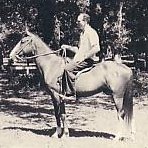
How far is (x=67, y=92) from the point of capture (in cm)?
1234

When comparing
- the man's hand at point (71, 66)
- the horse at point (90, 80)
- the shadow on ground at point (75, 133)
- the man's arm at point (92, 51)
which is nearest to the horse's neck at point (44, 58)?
the horse at point (90, 80)

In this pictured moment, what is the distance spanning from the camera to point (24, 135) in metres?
12.5

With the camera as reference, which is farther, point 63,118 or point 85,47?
point 63,118

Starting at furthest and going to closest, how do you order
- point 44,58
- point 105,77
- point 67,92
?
1. point 44,58
2. point 67,92
3. point 105,77

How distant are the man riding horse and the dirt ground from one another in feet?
3.35

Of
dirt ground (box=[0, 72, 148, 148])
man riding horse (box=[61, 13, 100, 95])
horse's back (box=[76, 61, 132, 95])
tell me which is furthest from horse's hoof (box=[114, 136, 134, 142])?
man riding horse (box=[61, 13, 100, 95])

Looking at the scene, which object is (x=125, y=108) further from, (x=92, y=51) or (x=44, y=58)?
(x=44, y=58)

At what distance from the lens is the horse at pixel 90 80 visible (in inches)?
472

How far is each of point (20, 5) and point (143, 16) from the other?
386 inches

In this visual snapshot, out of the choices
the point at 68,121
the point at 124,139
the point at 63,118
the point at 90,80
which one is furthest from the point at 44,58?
the point at 68,121

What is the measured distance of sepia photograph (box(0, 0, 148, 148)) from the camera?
39.0ft

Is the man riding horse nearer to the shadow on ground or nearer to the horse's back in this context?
the horse's back

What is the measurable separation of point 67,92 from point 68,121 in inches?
139

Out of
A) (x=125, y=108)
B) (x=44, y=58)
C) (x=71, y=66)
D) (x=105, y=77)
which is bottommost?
(x=125, y=108)
